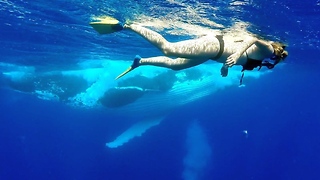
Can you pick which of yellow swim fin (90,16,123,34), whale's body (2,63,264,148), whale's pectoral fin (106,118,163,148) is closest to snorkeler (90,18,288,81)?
Answer: yellow swim fin (90,16,123,34)

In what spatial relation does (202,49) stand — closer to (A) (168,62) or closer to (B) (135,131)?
(A) (168,62)

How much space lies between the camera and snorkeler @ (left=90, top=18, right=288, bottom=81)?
7242mm

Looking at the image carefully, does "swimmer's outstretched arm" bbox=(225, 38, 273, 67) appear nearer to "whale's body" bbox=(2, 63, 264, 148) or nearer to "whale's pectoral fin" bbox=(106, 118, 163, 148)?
"whale's body" bbox=(2, 63, 264, 148)

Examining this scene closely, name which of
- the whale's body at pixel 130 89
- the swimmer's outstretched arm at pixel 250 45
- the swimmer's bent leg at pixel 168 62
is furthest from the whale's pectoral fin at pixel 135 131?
the swimmer's outstretched arm at pixel 250 45

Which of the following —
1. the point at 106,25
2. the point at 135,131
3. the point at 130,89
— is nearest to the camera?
the point at 106,25

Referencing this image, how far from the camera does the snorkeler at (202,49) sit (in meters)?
7.24

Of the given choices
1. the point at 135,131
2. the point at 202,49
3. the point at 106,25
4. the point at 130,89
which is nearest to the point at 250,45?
the point at 202,49

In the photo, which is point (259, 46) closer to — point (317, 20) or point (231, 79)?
point (317, 20)

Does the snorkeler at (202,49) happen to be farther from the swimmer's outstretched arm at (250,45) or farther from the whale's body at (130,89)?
the whale's body at (130,89)

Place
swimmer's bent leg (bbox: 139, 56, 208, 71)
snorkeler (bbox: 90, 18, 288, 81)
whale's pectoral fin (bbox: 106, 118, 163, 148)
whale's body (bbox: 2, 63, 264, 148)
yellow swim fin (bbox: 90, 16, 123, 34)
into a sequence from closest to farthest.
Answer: snorkeler (bbox: 90, 18, 288, 81), yellow swim fin (bbox: 90, 16, 123, 34), swimmer's bent leg (bbox: 139, 56, 208, 71), whale's body (bbox: 2, 63, 264, 148), whale's pectoral fin (bbox: 106, 118, 163, 148)

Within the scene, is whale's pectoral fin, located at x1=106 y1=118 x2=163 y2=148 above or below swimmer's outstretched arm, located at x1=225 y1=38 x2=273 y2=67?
below

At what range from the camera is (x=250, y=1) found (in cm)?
1135

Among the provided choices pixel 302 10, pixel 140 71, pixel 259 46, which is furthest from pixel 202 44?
pixel 140 71

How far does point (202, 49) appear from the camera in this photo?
24.0 ft
